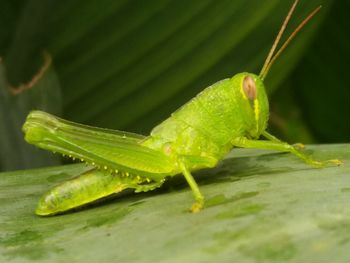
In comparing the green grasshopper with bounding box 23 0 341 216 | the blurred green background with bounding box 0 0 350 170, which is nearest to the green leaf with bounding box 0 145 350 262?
the green grasshopper with bounding box 23 0 341 216

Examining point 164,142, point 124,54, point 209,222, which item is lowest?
point 209,222

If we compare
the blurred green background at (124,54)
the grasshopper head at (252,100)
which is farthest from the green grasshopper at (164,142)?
the blurred green background at (124,54)

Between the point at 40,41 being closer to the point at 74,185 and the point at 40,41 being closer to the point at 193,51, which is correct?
the point at 193,51

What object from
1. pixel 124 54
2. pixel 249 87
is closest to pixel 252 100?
pixel 249 87

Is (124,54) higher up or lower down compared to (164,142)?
higher up

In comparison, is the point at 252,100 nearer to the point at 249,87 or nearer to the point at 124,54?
the point at 249,87

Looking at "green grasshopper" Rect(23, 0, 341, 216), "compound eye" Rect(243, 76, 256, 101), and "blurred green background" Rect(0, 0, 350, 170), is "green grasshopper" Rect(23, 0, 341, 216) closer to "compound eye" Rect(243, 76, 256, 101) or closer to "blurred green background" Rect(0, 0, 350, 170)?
"compound eye" Rect(243, 76, 256, 101)

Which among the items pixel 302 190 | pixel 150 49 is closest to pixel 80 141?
pixel 302 190
